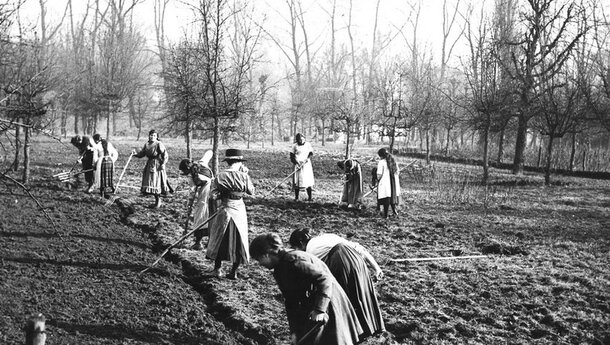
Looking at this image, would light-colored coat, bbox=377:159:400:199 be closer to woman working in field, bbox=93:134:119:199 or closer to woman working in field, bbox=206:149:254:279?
woman working in field, bbox=206:149:254:279

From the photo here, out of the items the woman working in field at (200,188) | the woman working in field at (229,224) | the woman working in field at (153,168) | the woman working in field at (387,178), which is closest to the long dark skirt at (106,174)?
the woman working in field at (153,168)

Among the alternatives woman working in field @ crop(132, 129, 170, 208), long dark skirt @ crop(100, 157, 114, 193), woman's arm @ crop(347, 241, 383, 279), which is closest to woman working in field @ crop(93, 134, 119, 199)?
long dark skirt @ crop(100, 157, 114, 193)

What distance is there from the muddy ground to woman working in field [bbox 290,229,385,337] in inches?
36.6

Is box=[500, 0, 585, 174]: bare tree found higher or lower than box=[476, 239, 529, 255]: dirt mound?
higher

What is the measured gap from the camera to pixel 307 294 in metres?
4.32

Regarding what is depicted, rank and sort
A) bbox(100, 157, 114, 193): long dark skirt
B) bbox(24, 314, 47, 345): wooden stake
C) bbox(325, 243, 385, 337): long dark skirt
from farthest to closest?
bbox(100, 157, 114, 193): long dark skirt
bbox(325, 243, 385, 337): long dark skirt
bbox(24, 314, 47, 345): wooden stake

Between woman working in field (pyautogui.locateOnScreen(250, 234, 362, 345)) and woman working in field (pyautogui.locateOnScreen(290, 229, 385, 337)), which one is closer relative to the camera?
woman working in field (pyautogui.locateOnScreen(250, 234, 362, 345))

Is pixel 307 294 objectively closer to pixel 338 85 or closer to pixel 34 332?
pixel 34 332

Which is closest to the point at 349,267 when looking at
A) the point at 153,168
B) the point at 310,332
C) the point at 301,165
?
the point at 310,332

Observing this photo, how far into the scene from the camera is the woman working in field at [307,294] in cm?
418

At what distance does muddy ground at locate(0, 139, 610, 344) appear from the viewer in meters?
5.96

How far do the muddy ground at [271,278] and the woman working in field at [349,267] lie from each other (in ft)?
3.05

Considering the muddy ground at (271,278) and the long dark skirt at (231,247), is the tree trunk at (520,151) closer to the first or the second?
the muddy ground at (271,278)

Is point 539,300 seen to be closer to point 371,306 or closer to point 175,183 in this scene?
point 371,306
